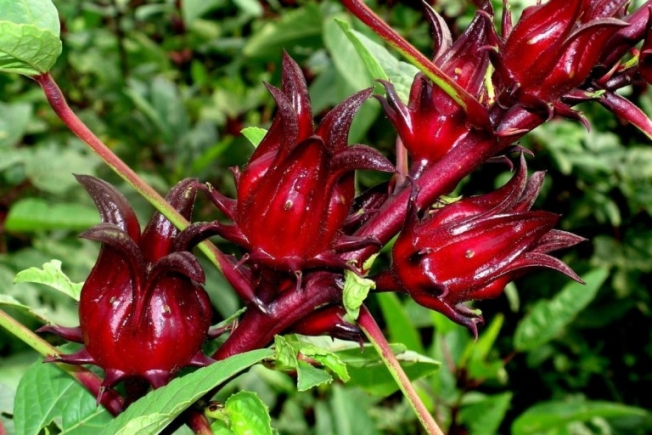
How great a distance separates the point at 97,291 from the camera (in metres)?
0.68

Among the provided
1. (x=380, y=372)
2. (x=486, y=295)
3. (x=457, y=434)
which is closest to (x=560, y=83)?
(x=486, y=295)

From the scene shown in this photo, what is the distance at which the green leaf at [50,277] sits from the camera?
2.50 ft

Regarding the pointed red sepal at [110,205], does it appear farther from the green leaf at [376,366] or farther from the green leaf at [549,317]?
the green leaf at [549,317]

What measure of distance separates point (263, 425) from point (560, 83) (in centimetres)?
40

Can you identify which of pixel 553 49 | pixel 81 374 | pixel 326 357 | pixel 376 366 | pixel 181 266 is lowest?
pixel 376 366

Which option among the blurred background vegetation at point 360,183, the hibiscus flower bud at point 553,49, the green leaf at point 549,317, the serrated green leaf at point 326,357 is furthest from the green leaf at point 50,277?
the green leaf at point 549,317

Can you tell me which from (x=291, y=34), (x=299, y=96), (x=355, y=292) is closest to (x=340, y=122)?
(x=299, y=96)

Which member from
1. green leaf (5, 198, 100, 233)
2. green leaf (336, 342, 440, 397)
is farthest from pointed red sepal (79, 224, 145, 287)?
green leaf (5, 198, 100, 233)

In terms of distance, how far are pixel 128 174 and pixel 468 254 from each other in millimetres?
302

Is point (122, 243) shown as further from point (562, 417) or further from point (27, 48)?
point (562, 417)

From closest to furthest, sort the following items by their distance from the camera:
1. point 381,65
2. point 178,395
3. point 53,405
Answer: point 178,395
point 53,405
point 381,65

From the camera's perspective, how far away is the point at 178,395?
0.58 metres

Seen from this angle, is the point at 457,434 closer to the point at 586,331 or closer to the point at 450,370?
the point at 450,370

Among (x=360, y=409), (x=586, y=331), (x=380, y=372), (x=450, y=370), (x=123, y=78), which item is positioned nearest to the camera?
(x=380, y=372)
